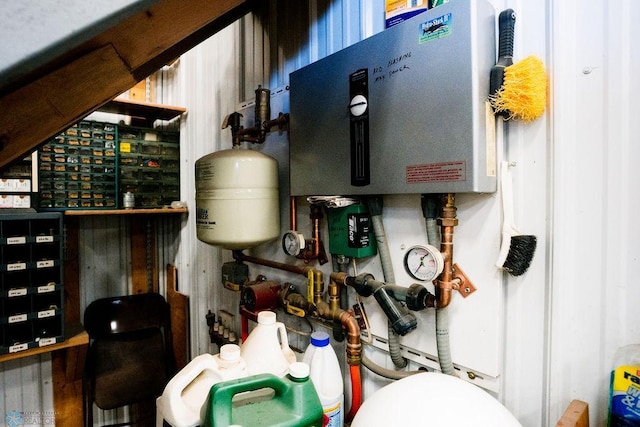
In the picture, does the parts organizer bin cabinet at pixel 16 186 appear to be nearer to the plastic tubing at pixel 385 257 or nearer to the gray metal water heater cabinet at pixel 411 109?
the gray metal water heater cabinet at pixel 411 109

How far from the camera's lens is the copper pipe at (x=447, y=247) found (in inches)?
38.0

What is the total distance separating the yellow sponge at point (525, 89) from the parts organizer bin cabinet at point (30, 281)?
193 cm

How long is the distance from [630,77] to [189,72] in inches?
92.1

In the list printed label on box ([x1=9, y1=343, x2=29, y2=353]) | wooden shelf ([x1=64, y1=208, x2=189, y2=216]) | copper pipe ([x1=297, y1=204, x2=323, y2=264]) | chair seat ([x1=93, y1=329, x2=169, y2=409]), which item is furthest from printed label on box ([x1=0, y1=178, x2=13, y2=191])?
copper pipe ([x1=297, y1=204, x2=323, y2=264])

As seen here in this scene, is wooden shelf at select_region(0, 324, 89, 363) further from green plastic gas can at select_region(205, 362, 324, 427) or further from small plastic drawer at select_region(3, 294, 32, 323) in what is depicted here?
green plastic gas can at select_region(205, 362, 324, 427)

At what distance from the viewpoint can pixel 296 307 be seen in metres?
1.41

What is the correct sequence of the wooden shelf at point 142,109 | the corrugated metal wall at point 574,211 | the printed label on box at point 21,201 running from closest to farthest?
1. the corrugated metal wall at point 574,211
2. the printed label on box at point 21,201
3. the wooden shelf at point 142,109

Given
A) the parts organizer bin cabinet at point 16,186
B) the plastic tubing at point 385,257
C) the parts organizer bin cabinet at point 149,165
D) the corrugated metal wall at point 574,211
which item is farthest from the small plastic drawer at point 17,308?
the corrugated metal wall at point 574,211

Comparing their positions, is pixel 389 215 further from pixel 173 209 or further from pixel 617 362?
pixel 173 209

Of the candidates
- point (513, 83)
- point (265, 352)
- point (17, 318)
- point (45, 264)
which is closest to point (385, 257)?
point (265, 352)

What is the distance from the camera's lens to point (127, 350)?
2.04 meters

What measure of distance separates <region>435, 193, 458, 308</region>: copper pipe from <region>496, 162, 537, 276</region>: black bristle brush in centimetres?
12

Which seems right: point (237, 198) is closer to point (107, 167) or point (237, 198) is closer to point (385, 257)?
point (385, 257)

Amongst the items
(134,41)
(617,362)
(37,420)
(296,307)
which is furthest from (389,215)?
(37,420)
